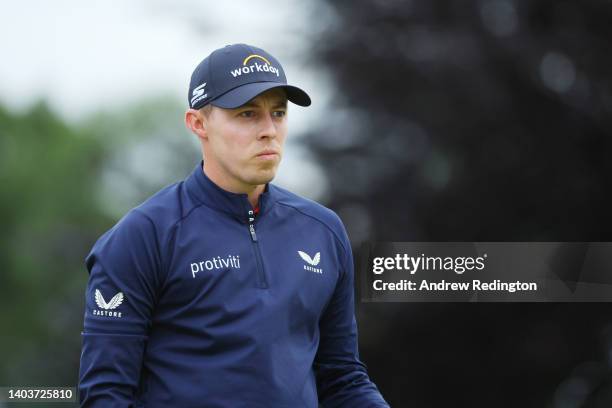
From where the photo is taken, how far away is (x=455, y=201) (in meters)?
9.77

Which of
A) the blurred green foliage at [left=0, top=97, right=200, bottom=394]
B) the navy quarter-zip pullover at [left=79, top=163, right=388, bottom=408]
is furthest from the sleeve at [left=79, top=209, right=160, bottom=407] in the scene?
the blurred green foliage at [left=0, top=97, right=200, bottom=394]

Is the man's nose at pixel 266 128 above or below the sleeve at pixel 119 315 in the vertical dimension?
above

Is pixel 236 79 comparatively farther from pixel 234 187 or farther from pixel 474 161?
pixel 474 161

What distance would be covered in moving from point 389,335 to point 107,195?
21.5 meters

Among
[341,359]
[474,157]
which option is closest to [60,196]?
[474,157]

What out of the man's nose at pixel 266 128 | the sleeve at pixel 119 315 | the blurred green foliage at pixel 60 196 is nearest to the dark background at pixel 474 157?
the blurred green foliage at pixel 60 196

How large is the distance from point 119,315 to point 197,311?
231 millimetres

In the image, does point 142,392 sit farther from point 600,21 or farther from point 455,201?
point 600,21

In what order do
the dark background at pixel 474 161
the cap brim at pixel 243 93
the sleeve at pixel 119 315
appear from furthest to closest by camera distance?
the dark background at pixel 474 161, the cap brim at pixel 243 93, the sleeve at pixel 119 315

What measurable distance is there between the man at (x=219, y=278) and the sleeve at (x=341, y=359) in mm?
114

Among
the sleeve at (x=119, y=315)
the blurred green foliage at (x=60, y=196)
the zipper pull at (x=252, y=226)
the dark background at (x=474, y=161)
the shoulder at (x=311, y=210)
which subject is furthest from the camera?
the blurred green foliage at (x=60, y=196)

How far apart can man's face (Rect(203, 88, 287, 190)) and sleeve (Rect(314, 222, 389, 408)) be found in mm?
468

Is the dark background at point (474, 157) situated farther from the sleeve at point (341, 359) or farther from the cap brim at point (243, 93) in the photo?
the cap brim at point (243, 93)

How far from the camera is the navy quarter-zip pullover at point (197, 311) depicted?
313cm
